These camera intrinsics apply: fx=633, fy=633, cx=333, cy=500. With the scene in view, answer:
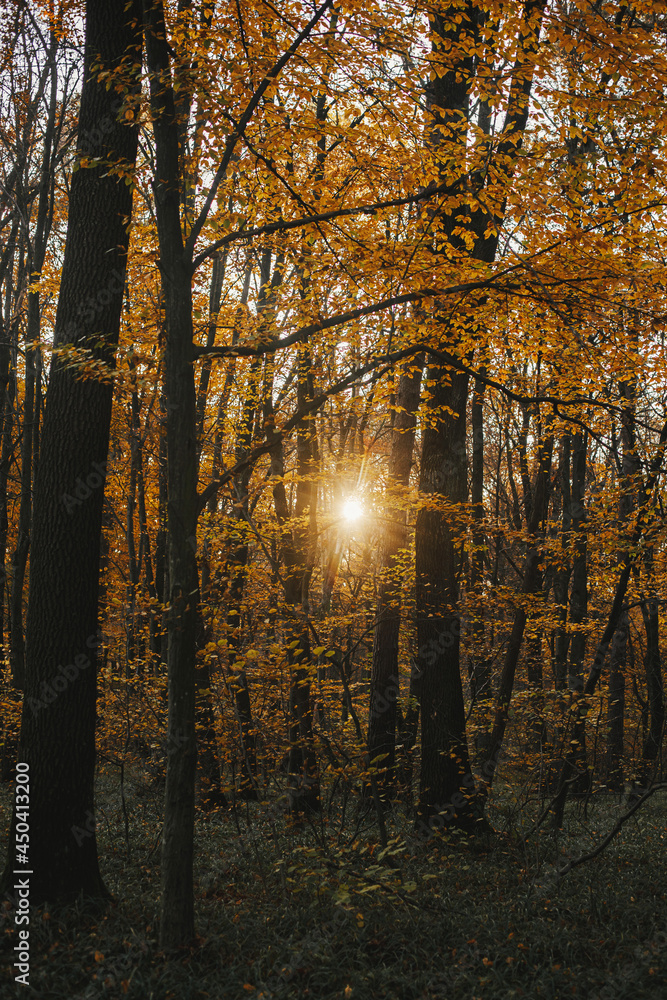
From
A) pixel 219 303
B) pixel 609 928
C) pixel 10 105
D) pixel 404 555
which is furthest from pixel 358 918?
pixel 10 105

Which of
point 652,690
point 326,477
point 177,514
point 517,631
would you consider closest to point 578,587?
point 652,690

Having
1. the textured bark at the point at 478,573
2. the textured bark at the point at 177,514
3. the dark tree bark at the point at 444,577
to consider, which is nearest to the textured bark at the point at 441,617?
the dark tree bark at the point at 444,577

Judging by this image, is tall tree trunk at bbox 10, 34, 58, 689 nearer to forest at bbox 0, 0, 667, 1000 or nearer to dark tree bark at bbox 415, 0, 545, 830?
forest at bbox 0, 0, 667, 1000

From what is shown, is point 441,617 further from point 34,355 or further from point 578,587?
point 34,355

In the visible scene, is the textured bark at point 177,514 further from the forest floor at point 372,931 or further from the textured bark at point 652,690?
the textured bark at point 652,690

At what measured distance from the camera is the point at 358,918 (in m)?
4.88

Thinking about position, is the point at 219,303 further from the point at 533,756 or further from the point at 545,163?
the point at 533,756

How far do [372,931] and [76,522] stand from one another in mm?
4053

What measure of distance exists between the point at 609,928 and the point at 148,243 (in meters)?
9.83

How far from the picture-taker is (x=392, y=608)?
8023 mm

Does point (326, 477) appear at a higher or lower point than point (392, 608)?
higher

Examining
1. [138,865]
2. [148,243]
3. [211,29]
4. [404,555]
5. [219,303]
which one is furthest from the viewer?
[219,303]

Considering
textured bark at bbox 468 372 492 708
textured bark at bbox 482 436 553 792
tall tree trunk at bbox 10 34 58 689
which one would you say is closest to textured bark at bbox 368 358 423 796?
textured bark at bbox 468 372 492 708

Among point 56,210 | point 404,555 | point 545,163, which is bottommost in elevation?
point 404,555
